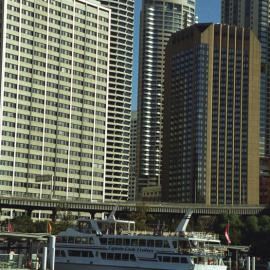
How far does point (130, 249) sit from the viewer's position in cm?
11362

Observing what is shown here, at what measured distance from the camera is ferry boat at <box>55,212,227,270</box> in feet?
361

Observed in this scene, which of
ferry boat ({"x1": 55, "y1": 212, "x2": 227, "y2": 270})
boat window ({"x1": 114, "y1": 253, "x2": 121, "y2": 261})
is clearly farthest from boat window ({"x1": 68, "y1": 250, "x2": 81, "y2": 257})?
boat window ({"x1": 114, "y1": 253, "x2": 121, "y2": 261})

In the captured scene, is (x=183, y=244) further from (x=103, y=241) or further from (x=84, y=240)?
(x=84, y=240)

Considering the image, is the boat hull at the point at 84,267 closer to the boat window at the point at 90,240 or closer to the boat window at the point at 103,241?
the boat window at the point at 90,240

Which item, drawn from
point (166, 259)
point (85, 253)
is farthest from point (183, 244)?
point (85, 253)

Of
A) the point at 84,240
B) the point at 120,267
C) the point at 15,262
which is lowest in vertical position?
the point at 120,267

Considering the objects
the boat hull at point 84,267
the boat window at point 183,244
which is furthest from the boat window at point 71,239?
the boat window at point 183,244

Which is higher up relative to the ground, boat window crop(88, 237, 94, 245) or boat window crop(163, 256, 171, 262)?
boat window crop(88, 237, 94, 245)

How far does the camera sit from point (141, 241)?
113 m

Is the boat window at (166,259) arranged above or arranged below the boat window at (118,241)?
below

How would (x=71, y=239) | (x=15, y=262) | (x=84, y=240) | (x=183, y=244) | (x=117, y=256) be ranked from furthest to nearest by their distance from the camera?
(x=71, y=239)
(x=84, y=240)
(x=117, y=256)
(x=183, y=244)
(x=15, y=262)

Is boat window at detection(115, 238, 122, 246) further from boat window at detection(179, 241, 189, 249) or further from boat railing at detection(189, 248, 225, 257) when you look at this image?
boat railing at detection(189, 248, 225, 257)

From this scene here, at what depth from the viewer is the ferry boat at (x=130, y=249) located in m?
110

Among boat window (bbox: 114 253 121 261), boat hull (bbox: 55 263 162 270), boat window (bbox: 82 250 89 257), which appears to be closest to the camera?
boat hull (bbox: 55 263 162 270)
